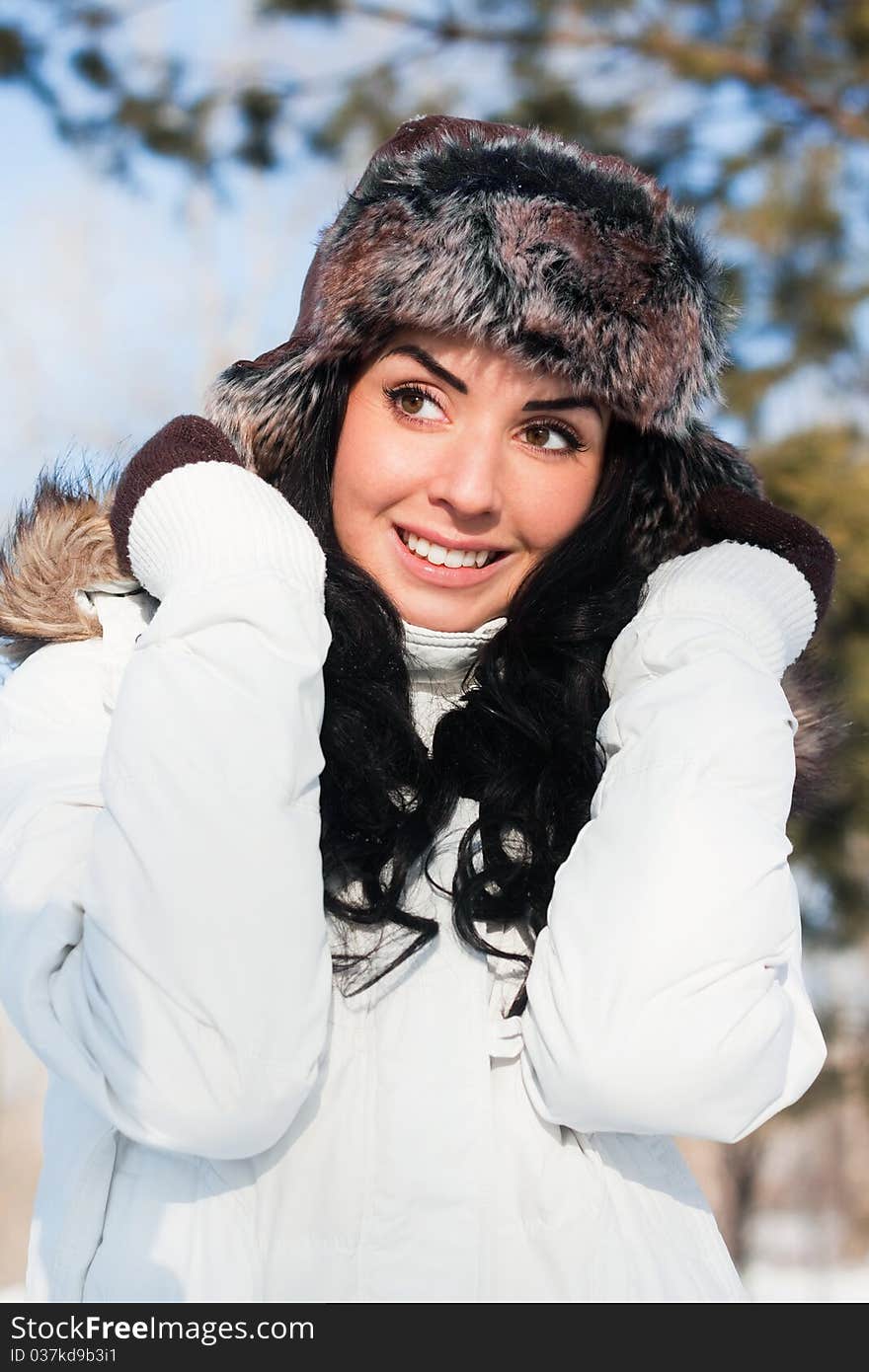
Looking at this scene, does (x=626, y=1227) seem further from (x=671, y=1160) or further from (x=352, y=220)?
(x=352, y=220)

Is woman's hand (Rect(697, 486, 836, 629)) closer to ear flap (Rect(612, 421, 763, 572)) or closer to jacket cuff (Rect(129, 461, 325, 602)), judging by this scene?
ear flap (Rect(612, 421, 763, 572))

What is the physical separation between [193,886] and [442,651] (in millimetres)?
726

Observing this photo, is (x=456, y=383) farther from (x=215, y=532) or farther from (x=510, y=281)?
(x=215, y=532)

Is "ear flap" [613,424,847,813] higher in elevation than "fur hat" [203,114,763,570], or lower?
lower

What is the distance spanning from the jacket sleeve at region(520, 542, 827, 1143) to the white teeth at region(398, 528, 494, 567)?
1.13ft

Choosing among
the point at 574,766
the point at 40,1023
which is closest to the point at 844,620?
the point at 574,766

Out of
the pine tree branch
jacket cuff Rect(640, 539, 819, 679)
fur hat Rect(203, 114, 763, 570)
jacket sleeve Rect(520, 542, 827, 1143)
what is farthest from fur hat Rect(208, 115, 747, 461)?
the pine tree branch

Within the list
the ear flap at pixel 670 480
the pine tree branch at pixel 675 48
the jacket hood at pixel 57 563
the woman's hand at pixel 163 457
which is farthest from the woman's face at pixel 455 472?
the pine tree branch at pixel 675 48

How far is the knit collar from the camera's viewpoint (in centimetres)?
201

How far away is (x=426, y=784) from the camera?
1.93 m

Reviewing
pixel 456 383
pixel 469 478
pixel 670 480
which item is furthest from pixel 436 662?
pixel 670 480

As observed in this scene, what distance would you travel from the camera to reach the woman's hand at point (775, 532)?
6.88 feet

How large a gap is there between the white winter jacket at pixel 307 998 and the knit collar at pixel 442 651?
33 centimetres

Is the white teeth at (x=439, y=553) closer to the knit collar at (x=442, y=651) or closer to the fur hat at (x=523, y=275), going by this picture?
the knit collar at (x=442, y=651)
